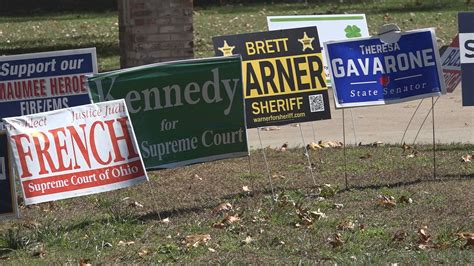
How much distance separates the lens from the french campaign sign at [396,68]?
9398mm

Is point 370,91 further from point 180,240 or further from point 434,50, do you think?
point 180,240

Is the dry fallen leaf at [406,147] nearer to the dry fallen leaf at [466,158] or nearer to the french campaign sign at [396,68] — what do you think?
the dry fallen leaf at [466,158]

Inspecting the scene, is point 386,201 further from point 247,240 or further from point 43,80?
point 43,80

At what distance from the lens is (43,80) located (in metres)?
9.60

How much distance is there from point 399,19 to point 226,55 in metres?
14.5

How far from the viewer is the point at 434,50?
31.2 feet

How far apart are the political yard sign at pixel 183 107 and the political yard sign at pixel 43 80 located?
1.15 meters

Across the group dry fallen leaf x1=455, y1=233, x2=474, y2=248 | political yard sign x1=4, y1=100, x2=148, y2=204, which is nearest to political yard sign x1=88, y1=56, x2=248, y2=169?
political yard sign x1=4, y1=100, x2=148, y2=204

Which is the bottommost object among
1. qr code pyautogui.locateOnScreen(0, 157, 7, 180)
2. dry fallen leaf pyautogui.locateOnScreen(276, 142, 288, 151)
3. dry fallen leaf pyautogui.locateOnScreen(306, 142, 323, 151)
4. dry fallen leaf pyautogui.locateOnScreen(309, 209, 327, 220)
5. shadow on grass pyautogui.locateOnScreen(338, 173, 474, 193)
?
dry fallen leaf pyautogui.locateOnScreen(276, 142, 288, 151)

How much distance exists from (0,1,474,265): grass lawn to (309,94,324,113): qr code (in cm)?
66

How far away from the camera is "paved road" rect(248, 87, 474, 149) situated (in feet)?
Result: 38.8

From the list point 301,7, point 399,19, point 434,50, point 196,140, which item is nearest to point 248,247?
point 196,140

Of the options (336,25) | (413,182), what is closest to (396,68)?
(413,182)

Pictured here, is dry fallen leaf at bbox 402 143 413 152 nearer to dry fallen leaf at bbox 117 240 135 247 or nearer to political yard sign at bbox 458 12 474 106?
political yard sign at bbox 458 12 474 106
